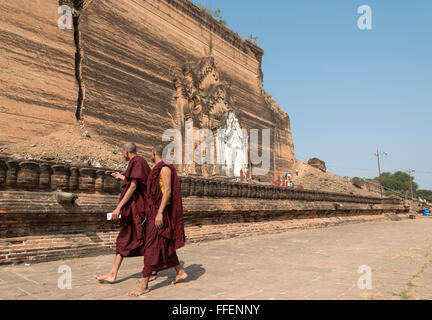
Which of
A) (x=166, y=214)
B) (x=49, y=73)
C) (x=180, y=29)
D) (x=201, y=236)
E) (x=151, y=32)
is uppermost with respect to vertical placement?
(x=180, y=29)

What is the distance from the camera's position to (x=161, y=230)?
3.85 meters

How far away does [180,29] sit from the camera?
18891 mm

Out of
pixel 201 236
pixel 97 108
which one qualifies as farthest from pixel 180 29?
pixel 201 236

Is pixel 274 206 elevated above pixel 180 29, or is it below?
below

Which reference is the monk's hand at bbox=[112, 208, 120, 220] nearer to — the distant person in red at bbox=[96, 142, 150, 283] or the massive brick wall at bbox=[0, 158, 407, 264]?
the distant person in red at bbox=[96, 142, 150, 283]

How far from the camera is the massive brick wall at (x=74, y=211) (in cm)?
510

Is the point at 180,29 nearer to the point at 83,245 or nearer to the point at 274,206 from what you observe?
the point at 274,206

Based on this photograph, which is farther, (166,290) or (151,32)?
(151,32)

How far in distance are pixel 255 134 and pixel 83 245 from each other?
19119mm

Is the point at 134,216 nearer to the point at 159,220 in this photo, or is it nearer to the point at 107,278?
the point at 159,220

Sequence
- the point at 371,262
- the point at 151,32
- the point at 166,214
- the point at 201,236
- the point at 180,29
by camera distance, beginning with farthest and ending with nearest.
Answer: the point at 180,29 < the point at 151,32 < the point at 201,236 < the point at 371,262 < the point at 166,214

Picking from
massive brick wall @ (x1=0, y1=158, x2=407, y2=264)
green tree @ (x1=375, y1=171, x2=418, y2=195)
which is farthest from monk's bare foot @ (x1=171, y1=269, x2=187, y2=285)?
green tree @ (x1=375, y1=171, x2=418, y2=195)

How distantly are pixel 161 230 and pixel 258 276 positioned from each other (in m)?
1.28

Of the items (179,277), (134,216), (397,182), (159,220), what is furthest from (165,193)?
(397,182)
